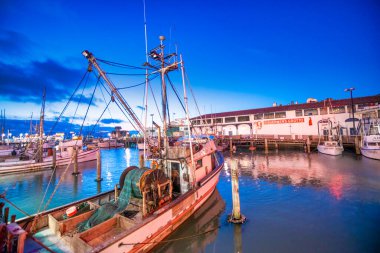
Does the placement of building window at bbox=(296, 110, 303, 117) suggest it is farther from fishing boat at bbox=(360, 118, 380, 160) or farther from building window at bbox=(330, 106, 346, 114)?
fishing boat at bbox=(360, 118, 380, 160)

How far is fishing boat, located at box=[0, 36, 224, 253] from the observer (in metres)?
6.63

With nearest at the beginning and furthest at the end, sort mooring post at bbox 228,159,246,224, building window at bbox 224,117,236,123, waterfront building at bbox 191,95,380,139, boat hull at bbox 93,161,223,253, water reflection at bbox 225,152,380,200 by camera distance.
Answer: boat hull at bbox 93,161,223,253
mooring post at bbox 228,159,246,224
water reflection at bbox 225,152,380,200
waterfront building at bbox 191,95,380,139
building window at bbox 224,117,236,123

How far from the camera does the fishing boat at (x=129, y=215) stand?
663cm

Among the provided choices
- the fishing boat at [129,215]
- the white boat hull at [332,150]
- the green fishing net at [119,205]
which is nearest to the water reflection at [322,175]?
the white boat hull at [332,150]

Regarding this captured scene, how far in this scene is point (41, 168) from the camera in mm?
27453

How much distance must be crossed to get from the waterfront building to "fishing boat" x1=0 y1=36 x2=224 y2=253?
21.3m

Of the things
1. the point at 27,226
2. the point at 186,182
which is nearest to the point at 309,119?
the point at 186,182

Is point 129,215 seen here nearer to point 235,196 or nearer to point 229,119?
point 235,196

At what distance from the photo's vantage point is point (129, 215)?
28.9 feet

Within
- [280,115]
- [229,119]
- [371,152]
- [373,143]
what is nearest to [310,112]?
[280,115]

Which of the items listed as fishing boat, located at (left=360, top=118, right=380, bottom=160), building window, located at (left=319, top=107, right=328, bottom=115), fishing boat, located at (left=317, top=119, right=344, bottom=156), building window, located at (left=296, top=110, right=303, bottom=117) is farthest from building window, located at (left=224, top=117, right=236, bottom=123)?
fishing boat, located at (left=360, top=118, right=380, bottom=160)

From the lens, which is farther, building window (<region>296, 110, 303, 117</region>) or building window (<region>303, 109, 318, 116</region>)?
building window (<region>296, 110, 303, 117</region>)

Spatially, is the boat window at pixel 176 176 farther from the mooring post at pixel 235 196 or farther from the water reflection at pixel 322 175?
the water reflection at pixel 322 175

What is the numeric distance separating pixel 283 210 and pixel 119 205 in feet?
31.9
